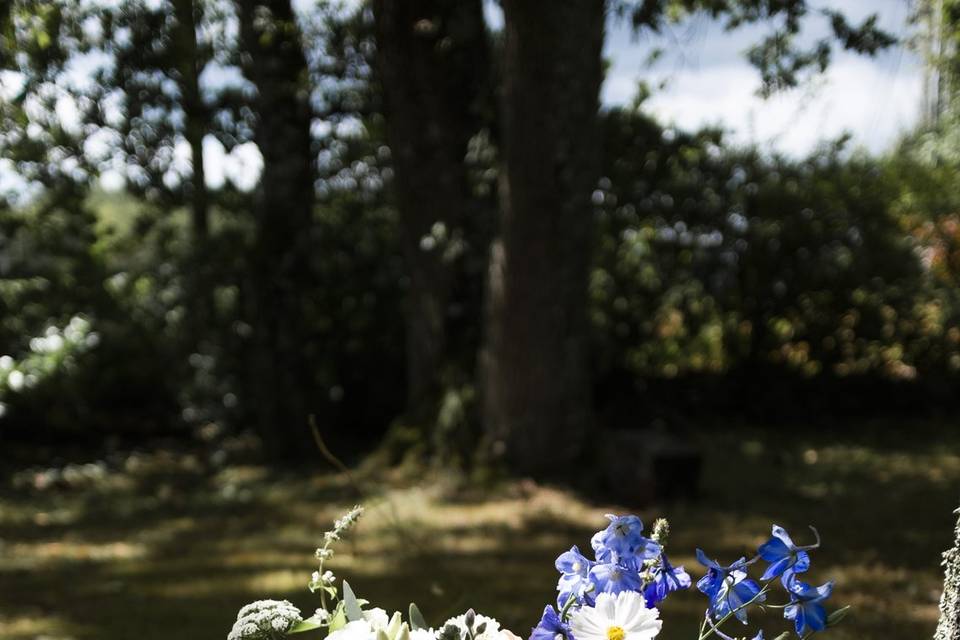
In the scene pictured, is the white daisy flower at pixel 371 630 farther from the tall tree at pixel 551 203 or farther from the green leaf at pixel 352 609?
the tall tree at pixel 551 203

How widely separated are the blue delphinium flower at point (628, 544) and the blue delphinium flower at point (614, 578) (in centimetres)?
1

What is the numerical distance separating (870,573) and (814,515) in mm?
1473

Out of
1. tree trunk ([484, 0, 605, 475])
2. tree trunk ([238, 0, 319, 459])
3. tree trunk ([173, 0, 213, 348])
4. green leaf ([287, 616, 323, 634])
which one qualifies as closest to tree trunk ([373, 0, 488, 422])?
tree trunk ([484, 0, 605, 475])

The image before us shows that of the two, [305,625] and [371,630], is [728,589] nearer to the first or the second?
[371,630]

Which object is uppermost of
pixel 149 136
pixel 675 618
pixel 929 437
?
pixel 149 136

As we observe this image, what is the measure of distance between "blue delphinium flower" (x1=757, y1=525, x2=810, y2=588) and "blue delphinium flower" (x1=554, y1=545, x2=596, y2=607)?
0.27 m

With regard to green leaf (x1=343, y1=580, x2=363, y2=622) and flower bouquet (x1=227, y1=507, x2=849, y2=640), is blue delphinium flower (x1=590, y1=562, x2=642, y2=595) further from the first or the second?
green leaf (x1=343, y1=580, x2=363, y2=622)

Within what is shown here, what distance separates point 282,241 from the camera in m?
9.90

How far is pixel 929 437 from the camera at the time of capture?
10.7 metres

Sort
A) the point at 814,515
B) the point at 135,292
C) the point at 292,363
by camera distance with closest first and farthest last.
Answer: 1. the point at 814,515
2. the point at 292,363
3. the point at 135,292

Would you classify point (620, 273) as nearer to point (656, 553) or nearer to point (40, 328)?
point (40, 328)

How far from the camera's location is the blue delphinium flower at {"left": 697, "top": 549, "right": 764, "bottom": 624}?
5.44 feet

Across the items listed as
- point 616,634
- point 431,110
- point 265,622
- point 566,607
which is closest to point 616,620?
point 616,634

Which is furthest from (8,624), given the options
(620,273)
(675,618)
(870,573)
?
(620,273)
